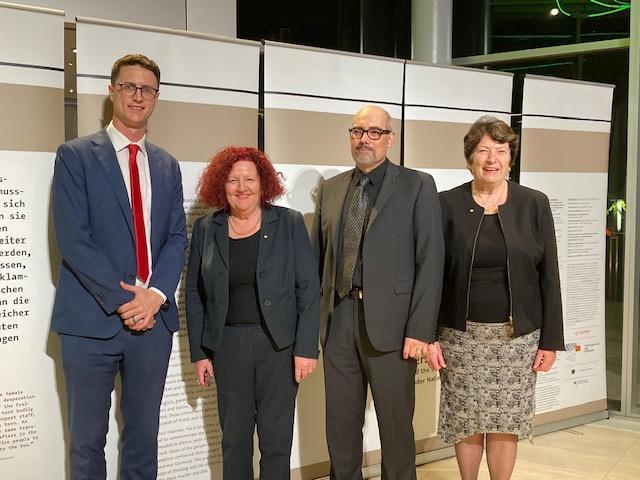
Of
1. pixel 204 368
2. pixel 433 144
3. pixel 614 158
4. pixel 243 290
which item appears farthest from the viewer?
pixel 614 158

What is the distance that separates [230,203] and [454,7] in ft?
11.2

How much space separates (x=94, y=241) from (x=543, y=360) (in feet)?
6.09

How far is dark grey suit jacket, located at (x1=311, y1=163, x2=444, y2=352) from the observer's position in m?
2.72

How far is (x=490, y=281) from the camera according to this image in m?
2.77

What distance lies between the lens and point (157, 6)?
15.9ft

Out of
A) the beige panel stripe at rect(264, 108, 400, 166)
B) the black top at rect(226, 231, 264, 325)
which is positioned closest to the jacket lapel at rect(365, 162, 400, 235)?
the black top at rect(226, 231, 264, 325)

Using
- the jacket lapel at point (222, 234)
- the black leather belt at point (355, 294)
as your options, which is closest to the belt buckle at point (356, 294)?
the black leather belt at point (355, 294)

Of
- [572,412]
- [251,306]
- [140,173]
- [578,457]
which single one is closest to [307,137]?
[140,173]

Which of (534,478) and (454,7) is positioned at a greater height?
(454,7)

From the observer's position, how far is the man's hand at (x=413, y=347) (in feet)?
8.93

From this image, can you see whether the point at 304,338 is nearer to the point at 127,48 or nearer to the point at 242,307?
the point at 242,307

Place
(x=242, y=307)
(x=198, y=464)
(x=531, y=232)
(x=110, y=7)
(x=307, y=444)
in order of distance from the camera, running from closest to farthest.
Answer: (x=242, y=307)
(x=531, y=232)
(x=198, y=464)
(x=307, y=444)
(x=110, y=7)

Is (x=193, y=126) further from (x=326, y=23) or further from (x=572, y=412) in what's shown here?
(x=572, y=412)

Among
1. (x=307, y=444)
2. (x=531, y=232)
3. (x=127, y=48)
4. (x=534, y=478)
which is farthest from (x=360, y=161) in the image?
(x=534, y=478)
